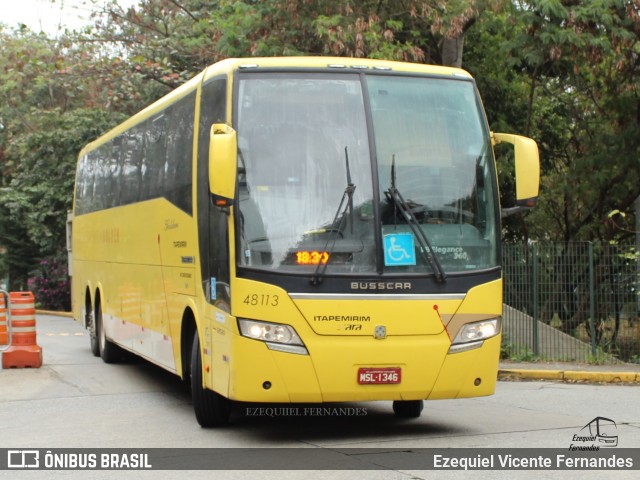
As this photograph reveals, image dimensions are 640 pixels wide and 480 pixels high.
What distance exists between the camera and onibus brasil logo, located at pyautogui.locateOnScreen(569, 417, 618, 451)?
932 centimetres

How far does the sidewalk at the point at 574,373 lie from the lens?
15266mm

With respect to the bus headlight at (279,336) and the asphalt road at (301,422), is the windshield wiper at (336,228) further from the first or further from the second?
the asphalt road at (301,422)

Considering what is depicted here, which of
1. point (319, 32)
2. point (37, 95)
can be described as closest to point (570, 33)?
point (319, 32)

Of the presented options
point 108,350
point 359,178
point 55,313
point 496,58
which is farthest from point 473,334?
point 55,313

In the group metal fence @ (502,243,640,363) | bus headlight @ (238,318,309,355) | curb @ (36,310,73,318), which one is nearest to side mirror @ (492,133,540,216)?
bus headlight @ (238,318,309,355)

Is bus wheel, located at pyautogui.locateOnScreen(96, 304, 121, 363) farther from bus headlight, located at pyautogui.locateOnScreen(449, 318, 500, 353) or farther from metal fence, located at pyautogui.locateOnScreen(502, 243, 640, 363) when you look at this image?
bus headlight, located at pyautogui.locateOnScreen(449, 318, 500, 353)

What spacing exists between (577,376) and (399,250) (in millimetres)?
6934

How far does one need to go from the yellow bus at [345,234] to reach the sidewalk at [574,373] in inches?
236

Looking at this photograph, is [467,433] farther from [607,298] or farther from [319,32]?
[319,32]

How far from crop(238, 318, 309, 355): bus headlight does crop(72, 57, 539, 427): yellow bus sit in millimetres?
12

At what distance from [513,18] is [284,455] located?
1108 centimetres

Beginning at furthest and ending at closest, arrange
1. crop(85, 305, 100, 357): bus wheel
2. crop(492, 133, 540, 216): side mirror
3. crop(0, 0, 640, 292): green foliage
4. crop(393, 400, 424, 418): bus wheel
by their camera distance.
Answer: crop(85, 305, 100, 357): bus wheel
crop(0, 0, 640, 292): green foliage
crop(393, 400, 424, 418): bus wheel
crop(492, 133, 540, 216): side mirror

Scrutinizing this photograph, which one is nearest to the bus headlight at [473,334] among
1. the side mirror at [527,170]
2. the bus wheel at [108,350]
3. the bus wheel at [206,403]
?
the side mirror at [527,170]

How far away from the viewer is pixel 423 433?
10.2 metres
